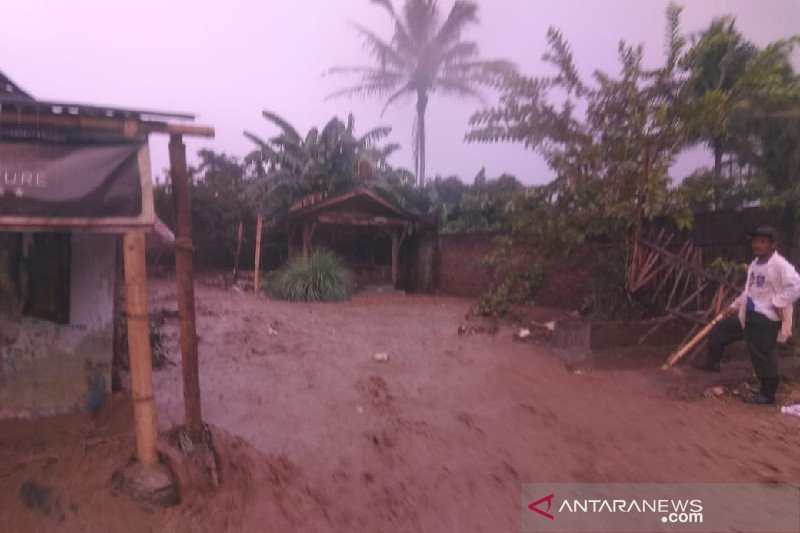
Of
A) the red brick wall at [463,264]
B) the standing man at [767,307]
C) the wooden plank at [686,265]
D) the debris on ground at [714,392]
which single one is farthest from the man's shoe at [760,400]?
the red brick wall at [463,264]

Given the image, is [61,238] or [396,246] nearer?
[61,238]

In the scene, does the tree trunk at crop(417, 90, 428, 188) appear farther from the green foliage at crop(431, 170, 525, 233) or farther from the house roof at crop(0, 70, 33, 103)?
the house roof at crop(0, 70, 33, 103)

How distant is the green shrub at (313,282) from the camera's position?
1487 cm

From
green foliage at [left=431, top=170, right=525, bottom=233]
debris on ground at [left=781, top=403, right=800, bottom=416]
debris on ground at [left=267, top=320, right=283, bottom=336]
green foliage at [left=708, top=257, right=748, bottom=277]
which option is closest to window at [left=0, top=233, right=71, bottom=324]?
debris on ground at [left=267, top=320, right=283, bottom=336]

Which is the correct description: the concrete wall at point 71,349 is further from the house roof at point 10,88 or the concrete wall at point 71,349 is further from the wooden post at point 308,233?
the wooden post at point 308,233

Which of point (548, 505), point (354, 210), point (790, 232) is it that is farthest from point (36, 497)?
point (354, 210)

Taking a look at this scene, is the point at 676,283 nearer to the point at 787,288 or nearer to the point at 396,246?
the point at 787,288

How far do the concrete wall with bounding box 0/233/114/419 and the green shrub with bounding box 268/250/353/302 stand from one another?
31.4 feet

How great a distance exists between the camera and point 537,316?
38.2ft

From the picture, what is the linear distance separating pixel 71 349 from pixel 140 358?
127 centimetres

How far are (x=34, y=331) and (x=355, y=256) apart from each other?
15384 mm

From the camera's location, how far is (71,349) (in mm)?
4918

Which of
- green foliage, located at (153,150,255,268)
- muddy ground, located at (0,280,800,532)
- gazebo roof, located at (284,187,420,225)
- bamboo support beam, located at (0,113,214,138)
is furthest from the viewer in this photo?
green foliage, located at (153,150,255,268)

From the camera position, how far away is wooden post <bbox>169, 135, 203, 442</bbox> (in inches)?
164
